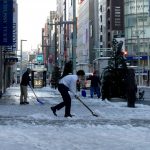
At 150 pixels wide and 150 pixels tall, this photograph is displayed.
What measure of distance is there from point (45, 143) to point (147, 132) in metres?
2.91

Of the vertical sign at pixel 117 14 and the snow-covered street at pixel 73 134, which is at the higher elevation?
the vertical sign at pixel 117 14

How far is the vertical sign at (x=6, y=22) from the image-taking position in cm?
2349

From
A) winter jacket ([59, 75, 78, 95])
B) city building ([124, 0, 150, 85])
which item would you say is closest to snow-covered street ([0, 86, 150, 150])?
winter jacket ([59, 75, 78, 95])

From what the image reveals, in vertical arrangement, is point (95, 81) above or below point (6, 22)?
below

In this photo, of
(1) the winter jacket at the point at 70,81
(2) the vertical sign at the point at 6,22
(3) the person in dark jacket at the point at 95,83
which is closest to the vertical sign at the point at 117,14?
(3) the person in dark jacket at the point at 95,83

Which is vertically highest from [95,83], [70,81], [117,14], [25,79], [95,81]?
[117,14]

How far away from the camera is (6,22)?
78.1 ft

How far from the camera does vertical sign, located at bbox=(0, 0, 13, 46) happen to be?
23.5 metres

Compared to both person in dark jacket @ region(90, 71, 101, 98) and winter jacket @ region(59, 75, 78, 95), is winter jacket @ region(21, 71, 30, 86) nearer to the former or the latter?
person in dark jacket @ region(90, 71, 101, 98)

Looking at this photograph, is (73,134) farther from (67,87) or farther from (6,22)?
(6,22)

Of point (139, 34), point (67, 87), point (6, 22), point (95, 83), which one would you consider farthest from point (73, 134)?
point (139, 34)

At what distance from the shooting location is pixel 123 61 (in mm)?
27000

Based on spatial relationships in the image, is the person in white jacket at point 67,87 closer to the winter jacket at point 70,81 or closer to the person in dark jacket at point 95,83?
the winter jacket at point 70,81

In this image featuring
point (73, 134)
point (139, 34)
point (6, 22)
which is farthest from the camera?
point (139, 34)
